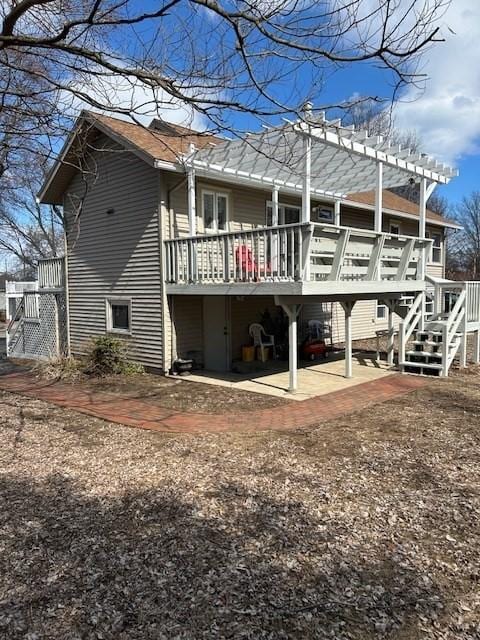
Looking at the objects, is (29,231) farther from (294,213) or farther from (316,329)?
(316,329)

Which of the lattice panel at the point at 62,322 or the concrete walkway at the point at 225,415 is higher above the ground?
the lattice panel at the point at 62,322

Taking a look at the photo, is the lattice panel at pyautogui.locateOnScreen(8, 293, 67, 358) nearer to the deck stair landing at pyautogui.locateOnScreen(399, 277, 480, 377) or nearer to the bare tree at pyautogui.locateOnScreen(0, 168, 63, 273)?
the deck stair landing at pyautogui.locateOnScreen(399, 277, 480, 377)

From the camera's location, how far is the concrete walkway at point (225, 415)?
648cm

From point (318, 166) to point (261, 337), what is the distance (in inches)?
168

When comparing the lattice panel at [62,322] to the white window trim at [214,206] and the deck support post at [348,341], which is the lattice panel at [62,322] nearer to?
the white window trim at [214,206]

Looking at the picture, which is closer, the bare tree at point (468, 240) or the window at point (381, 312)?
the window at point (381, 312)

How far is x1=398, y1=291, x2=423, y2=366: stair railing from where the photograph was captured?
10.1 meters

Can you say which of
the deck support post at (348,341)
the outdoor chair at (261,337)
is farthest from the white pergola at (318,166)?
the outdoor chair at (261,337)

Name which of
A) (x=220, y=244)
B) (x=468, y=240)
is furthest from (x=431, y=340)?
(x=468, y=240)

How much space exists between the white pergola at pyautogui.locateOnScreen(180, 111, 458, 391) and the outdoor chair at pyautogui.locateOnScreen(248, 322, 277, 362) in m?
2.49

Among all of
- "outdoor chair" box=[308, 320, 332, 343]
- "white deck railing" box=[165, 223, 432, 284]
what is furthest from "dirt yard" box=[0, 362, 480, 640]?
"outdoor chair" box=[308, 320, 332, 343]

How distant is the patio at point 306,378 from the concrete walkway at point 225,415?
1.09 ft

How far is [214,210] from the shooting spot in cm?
1119

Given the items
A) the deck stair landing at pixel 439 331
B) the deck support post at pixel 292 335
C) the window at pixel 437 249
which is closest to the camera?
the deck support post at pixel 292 335
